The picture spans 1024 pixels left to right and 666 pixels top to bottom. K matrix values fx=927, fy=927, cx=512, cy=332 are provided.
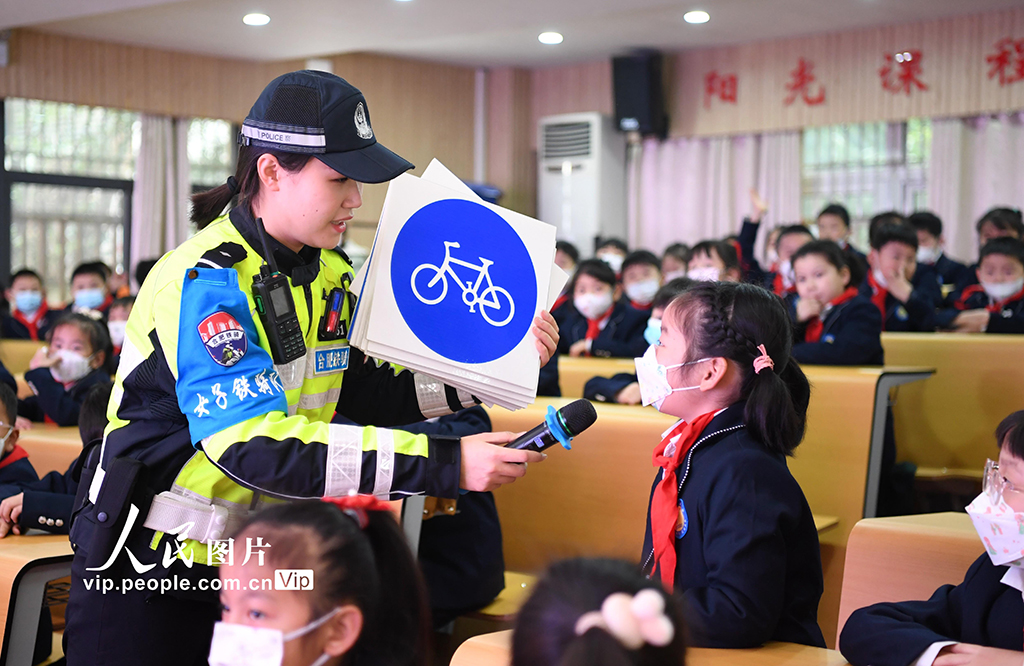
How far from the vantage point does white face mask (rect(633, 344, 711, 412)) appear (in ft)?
5.75

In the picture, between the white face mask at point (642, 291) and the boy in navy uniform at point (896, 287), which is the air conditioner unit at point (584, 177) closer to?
the white face mask at point (642, 291)

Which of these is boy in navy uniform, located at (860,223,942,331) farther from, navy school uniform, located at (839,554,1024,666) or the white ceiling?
navy school uniform, located at (839,554,1024,666)

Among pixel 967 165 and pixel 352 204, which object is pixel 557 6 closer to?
pixel 967 165

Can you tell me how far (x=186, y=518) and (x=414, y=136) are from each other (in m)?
8.78

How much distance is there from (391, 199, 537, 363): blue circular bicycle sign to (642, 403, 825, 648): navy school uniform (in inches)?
15.9

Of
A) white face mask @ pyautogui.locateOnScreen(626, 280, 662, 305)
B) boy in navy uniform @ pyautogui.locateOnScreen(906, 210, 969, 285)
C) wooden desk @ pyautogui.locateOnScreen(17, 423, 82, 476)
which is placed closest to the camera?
wooden desk @ pyautogui.locateOnScreen(17, 423, 82, 476)

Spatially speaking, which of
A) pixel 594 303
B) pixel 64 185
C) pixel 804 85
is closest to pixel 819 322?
pixel 594 303

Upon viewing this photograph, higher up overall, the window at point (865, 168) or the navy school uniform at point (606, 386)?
the window at point (865, 168)

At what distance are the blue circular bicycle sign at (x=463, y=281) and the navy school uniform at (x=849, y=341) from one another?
2344 mm

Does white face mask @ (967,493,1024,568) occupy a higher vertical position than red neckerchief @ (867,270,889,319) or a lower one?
lower

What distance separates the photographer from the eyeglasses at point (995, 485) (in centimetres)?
140

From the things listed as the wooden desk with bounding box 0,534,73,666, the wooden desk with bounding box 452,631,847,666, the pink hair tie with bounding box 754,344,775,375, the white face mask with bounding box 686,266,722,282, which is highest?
the white face mask with bounding box 686,266,722,282

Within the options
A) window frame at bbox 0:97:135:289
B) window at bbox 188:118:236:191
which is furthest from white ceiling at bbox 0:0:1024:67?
window frame at bbox 0:97:135:289

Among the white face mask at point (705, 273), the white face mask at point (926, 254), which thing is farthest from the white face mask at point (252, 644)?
the white face mask at point (926, 254)
